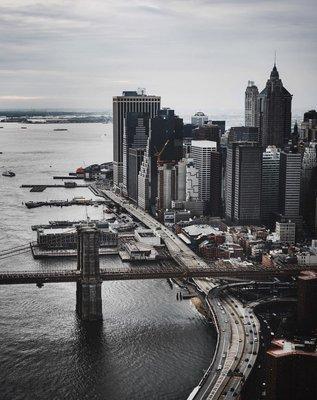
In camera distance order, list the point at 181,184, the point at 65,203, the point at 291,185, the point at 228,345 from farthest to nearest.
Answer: the point at 65,203, the point at 181,184, the point at 291,185, the point at 228,345

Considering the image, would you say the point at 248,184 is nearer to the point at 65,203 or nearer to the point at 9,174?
the point at 65,203

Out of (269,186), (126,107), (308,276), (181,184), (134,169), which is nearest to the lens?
(308,276)

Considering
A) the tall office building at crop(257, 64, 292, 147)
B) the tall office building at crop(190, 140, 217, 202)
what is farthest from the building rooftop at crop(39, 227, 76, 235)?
the tall office building at crop(257, 64, 292, 147)

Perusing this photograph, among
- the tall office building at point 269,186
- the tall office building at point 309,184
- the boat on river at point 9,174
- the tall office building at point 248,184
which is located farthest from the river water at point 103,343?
the boat on river at point 9,174

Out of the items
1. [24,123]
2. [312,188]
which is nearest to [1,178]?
[312,188]

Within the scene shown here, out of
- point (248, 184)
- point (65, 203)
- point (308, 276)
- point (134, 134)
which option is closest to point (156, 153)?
point (65, 203)

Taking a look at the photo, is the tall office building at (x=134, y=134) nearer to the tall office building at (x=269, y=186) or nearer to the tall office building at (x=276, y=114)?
the tall office building at (x=276, y=114)
